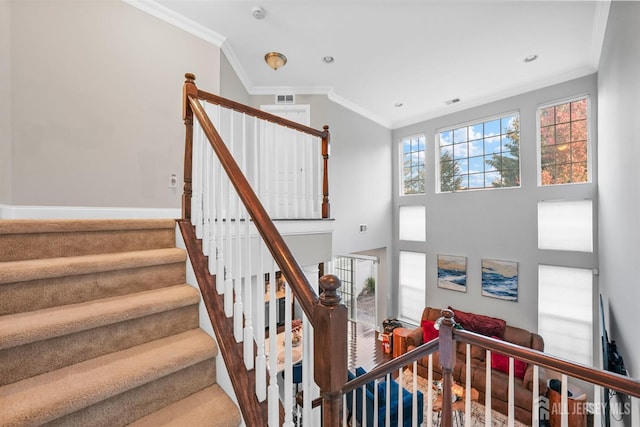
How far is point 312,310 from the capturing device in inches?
34.1

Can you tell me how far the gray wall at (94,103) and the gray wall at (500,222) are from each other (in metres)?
5.19

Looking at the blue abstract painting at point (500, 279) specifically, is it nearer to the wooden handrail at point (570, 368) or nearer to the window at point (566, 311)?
the window at point (566, 311)

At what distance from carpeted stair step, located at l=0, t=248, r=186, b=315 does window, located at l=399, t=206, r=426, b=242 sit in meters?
5.70

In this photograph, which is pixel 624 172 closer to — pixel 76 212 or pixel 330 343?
pixel 330 343

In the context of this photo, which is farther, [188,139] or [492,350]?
[188,139]

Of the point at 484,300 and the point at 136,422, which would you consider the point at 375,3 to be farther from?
the point at 484,300

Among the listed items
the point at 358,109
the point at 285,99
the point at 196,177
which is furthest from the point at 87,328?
the point at 358,109

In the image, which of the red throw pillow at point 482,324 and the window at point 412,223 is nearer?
the red throw pillow at point 482,324

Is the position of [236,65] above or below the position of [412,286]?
above

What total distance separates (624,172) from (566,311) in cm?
328

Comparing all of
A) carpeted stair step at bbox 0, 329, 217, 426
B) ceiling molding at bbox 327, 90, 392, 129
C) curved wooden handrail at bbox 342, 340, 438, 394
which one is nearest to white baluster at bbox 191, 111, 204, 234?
carpeted stair step at bbox 0, 329, 217, 426

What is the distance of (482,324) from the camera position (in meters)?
4.97

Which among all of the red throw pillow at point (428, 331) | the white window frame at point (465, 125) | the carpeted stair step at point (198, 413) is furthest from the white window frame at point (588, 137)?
the carpeted stair step at point (198, 413)

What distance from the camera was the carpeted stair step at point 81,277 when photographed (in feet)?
3.72
